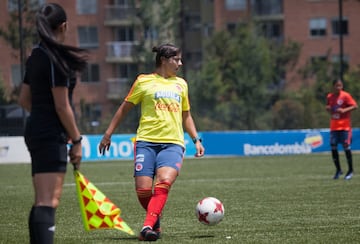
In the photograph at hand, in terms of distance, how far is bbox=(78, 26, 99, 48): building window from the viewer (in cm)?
5938

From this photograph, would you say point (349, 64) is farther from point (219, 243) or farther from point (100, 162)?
point (219, 243)

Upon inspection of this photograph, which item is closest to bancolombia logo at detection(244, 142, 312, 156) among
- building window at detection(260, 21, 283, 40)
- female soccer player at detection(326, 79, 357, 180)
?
female soccer player at detection(326, 79, 357, 180)

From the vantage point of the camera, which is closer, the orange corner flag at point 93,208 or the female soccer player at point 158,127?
the orange corner flag at point 93,208

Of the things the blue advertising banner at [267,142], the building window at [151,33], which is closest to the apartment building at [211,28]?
the building window at [151,33]

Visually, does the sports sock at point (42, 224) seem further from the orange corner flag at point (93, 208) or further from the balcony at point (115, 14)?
the balcony at point (115, 14)

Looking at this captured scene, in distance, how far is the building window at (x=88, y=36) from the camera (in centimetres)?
5938

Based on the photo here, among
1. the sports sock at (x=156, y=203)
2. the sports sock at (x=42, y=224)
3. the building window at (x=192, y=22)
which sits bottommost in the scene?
the sports sock at (x=156, y=203)

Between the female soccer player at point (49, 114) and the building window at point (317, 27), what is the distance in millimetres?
57503

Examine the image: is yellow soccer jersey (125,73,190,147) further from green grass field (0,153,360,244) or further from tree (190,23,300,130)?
tree (190,23,300,130)

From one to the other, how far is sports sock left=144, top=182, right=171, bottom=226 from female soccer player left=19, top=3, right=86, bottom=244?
2.37m

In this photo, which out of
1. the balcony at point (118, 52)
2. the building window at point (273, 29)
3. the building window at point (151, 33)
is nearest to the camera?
the building window at point (151, 33)

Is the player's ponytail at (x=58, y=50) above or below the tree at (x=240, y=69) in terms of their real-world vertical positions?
above

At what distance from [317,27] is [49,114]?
190 feet

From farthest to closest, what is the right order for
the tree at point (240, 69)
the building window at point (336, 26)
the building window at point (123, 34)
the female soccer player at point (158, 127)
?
the building window at point (336, 26) < the building window at point (123, 34) < the tree at point (240, 69) < the female soccer player at point (158, 127)
